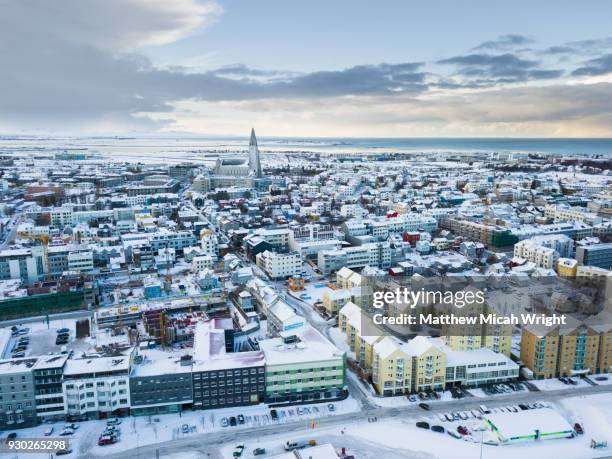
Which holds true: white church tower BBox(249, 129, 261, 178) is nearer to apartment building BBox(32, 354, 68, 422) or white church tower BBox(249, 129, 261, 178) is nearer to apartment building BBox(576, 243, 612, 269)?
apartment building BBox(576, 243, 612, 269)

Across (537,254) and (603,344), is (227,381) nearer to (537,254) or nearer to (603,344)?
(603,344)

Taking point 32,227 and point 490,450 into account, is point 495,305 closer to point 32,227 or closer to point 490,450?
point 490,450

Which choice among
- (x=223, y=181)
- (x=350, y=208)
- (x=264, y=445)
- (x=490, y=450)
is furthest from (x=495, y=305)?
(x=223, y=181)

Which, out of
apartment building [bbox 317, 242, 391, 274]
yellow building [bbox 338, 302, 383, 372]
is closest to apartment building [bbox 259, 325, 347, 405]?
yellow building [bbox 338, 302, 383, 372]

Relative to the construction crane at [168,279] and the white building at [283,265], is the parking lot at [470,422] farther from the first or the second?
the construction crane at [168,279]

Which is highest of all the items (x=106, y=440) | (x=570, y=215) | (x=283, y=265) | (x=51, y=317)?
(x=570, y=215)

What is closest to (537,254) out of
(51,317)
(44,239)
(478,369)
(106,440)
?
(478,369)
